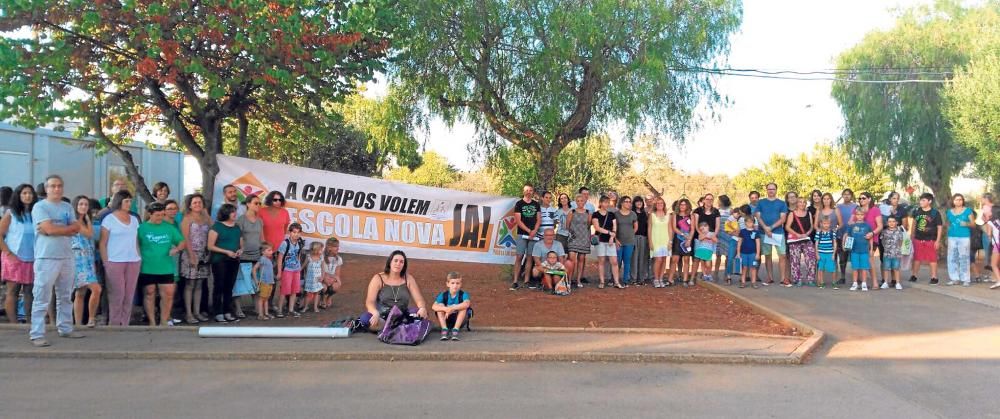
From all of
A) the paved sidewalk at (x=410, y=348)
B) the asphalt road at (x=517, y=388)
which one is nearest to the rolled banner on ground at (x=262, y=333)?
the paved sidewalk at (x=410, y=348)

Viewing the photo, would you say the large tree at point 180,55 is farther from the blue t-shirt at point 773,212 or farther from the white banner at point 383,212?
the blue t-shirt at point 773,212

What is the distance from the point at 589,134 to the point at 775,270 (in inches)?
227

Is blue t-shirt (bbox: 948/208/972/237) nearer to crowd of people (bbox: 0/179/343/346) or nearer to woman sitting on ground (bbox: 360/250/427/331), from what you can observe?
woman sitting on ground (bbox: 360/250/427/331)

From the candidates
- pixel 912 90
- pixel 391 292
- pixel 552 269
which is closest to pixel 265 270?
pixel 391 292

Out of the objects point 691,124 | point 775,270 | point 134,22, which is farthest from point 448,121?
point 775,270

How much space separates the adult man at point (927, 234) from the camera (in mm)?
12938

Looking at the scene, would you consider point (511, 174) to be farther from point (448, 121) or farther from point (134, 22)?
point (134, 22)

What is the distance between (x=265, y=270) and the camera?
30.6 ft

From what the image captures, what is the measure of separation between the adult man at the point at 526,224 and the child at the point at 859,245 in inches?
214

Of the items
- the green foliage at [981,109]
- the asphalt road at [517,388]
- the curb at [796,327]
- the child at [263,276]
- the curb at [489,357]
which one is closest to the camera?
the asphalt road at [517,388]

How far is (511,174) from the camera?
15.8 m

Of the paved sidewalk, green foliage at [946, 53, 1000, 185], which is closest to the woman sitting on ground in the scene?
the paved sidewalk

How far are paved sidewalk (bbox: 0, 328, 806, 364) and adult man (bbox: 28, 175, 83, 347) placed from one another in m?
0.23

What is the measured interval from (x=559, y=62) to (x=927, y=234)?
7492 millimetres
